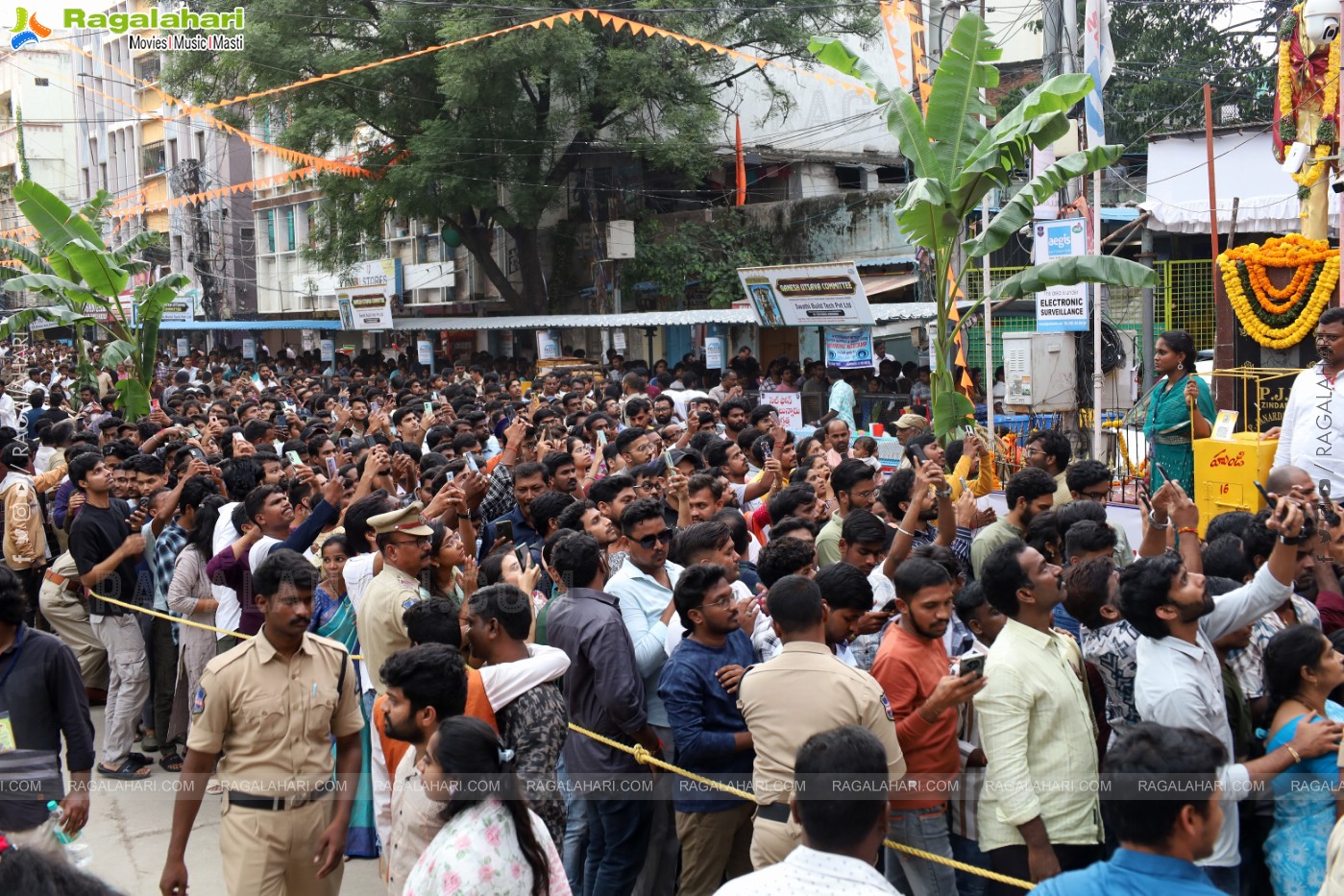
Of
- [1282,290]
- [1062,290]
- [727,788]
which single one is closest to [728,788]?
[727,788]

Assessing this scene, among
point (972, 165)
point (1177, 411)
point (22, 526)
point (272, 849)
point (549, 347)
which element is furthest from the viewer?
point (549, 347)

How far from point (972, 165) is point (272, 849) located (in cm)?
680

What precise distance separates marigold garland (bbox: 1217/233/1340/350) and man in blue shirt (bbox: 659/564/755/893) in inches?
312

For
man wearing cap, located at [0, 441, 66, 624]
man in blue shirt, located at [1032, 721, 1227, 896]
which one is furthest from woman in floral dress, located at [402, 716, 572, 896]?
man wearing cap, located at [0, 441, 66, 624]

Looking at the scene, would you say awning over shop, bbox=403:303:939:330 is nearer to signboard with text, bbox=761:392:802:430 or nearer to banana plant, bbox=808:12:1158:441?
signboard with text, bbox=761:392:802:430

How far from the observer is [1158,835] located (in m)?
2.56

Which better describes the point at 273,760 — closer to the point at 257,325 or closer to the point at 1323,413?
the point at 1323,413

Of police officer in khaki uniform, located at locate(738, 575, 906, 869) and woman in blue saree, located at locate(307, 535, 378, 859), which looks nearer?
police officer in khaki uniform, located at locate(738, 575, 906, 869)

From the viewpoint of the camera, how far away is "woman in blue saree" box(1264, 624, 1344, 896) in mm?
3633

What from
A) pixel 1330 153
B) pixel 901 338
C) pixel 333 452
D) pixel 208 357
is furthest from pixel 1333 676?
pixel 208 357

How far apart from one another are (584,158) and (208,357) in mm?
12972

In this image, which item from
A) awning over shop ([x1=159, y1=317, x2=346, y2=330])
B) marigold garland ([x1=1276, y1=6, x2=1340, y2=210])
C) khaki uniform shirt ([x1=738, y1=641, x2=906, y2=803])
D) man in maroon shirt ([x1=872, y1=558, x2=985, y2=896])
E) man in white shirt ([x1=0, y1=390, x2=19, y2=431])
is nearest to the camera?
khaki uniform shirt ([x1=738, y1=641, x2=906, y2=803])

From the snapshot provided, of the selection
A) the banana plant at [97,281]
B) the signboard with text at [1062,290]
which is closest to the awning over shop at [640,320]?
the signboard with text at [1062,290]

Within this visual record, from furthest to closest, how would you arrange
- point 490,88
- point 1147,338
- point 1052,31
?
point 490,88, point 1147,338, point 1052,31
